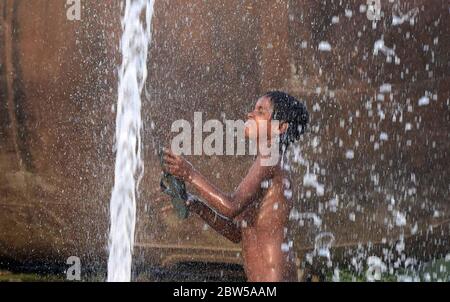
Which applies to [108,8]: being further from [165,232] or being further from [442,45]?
[442,45]

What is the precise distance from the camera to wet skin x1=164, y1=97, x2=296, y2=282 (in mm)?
2893

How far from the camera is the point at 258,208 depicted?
2957mm

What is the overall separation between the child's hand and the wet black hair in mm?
467

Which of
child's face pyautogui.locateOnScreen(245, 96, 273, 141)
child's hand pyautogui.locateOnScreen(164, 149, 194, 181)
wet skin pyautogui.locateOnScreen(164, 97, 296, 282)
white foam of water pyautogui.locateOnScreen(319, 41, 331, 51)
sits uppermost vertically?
white foam of water pyautogui.locateOnScreen(319, 41, 331, 51)

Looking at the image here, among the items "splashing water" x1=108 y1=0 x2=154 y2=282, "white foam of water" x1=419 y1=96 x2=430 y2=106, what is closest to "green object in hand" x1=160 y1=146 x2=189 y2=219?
"splashing water" x1=108 y1=0 x2=154 y2=282

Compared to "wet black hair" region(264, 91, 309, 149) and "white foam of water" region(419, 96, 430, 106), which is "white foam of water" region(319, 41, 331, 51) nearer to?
"white foam of water" region(419, 96, 430, 106)

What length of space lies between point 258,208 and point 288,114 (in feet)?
1.46

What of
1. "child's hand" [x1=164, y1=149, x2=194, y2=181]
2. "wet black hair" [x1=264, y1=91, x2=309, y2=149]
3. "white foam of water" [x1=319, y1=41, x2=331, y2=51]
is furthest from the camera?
"white foam of water" [x1=319, y1=41, x2=331, y2=51]

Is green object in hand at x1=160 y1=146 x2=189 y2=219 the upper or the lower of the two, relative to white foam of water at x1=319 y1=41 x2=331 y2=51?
lower

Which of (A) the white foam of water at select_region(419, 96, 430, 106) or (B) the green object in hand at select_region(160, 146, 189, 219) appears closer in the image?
(B) the green object in hand at select_region(160, 146, 189, 219)

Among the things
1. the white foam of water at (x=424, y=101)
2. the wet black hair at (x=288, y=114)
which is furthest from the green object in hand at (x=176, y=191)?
the white foam of water at (x=424, y=101)

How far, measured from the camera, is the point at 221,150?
4691 millimetres

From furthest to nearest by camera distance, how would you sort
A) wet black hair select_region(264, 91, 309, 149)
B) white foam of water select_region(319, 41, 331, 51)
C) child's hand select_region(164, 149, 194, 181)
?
white foam of water select_region(319, 41, 331, 51), wet black hair select_region(264, 91, 309, 149), child's hand select_region(164, 149, 194, 181)
